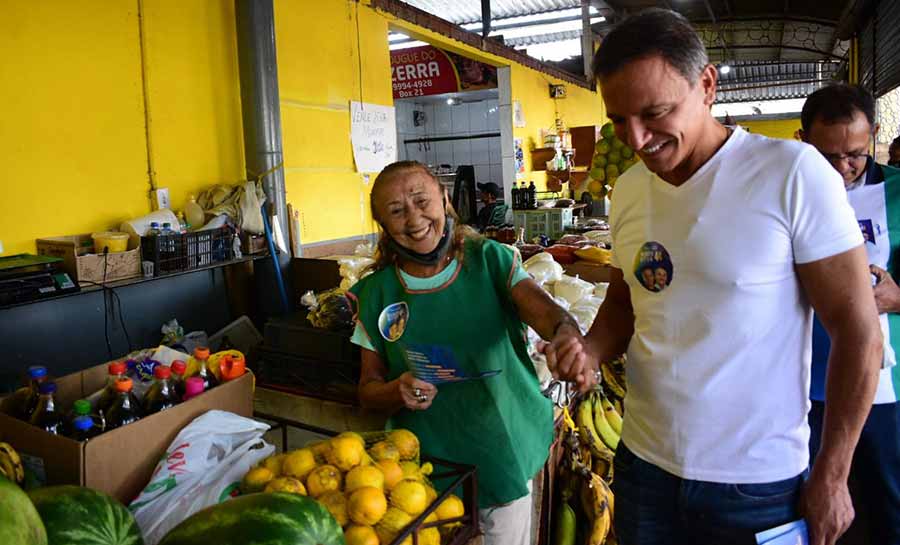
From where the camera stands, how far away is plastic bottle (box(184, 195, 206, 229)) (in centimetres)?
376

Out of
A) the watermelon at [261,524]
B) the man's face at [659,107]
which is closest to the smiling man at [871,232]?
the man's face at [659,107]

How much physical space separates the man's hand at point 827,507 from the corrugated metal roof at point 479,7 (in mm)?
8823

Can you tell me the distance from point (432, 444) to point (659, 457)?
602mm

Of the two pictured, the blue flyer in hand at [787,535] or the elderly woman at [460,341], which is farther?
the elderly woman at [460,341]

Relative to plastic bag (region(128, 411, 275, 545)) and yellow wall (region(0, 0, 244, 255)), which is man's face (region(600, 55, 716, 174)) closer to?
plastic bag (region(128, 411, 275, 545))

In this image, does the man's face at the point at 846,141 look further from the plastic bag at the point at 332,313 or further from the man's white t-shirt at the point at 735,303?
the plastic bag at the point at 332,313

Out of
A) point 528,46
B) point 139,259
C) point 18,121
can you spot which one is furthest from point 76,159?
point 528,46

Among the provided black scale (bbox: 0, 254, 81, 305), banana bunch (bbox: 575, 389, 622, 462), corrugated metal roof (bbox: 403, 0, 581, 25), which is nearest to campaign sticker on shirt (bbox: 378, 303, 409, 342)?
banana bunch (bbox: 575, 389, 622, 462)

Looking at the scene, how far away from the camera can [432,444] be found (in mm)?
1614

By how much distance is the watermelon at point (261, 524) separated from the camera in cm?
86

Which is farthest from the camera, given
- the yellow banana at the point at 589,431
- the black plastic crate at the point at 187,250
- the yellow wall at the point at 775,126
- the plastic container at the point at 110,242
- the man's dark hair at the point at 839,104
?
the yellow wall at the point at 775,126

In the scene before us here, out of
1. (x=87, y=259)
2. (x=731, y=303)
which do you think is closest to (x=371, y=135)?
(x=87, y=259)

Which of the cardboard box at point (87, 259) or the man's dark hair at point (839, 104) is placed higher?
the man's dark hair at point (839, 104)

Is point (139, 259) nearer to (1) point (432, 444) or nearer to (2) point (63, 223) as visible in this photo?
(2) point (63, 223)
